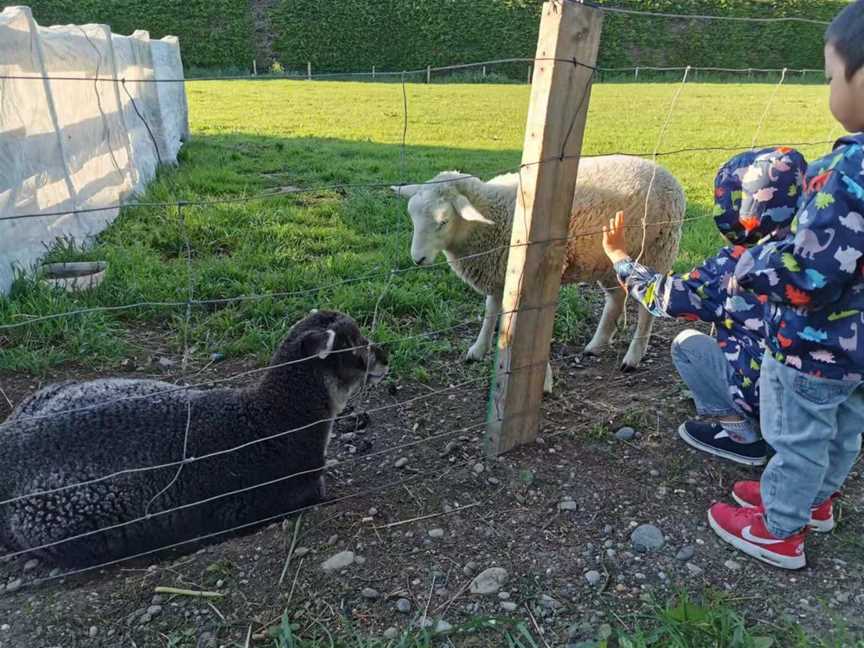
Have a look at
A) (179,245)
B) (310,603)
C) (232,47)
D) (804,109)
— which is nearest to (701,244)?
(179,245)

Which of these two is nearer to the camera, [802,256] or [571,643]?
[802,256]

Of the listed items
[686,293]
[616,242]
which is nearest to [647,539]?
[686,293]

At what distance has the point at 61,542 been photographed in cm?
287

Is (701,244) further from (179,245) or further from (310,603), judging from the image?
(310,603)

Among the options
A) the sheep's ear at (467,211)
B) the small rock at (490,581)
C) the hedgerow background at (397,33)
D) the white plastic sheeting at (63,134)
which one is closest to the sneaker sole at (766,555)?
the small rock at (490,581)

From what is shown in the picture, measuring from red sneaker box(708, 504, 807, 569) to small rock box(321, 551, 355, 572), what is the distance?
1670mm

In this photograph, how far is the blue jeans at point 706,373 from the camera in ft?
11.5

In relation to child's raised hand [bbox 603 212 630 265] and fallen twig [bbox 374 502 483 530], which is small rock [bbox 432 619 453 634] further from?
child's raised hand [bbox 603 212 630 265]

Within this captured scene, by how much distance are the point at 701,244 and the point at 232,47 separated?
1438 inches

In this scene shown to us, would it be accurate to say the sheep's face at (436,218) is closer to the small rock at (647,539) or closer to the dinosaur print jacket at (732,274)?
the dinosaur print jacket at (732,274)

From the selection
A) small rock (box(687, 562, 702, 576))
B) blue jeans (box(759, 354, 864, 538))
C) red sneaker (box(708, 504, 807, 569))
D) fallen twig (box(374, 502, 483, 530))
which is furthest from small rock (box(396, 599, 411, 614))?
blue jeans (box(759, 354, 864, 538))

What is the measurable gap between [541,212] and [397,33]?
3794cm

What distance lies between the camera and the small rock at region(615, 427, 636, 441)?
366 cm

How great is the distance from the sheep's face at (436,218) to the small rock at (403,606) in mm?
2455
